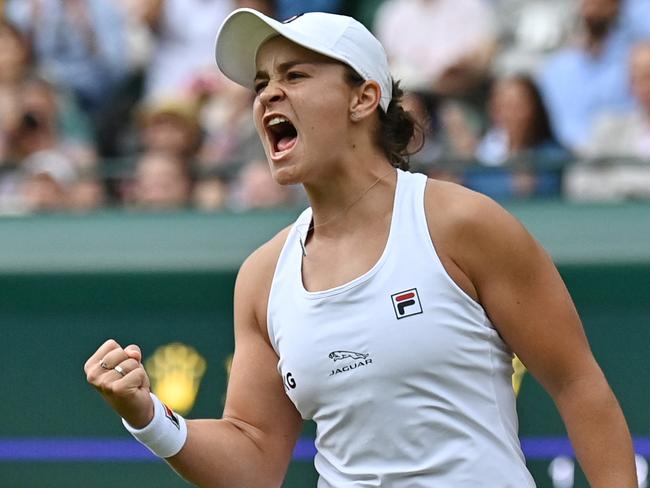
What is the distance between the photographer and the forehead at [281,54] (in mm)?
2840

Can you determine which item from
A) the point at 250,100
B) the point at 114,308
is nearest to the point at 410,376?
the point at 114,308

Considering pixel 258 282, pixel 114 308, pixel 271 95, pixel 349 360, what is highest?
pixel 271 95

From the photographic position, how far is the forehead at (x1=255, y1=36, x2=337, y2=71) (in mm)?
2840

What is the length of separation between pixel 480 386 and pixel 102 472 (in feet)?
8.21

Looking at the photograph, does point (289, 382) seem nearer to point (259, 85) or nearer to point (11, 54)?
point (259, 85)

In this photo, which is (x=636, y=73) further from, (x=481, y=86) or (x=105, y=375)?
(x=105, y=375)

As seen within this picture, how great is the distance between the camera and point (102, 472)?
190 inches

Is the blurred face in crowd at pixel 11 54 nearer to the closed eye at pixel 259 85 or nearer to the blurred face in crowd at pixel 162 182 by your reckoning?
the blurred face in crowd at pixel 162 182

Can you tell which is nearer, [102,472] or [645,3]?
[102,472]

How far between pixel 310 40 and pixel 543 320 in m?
0.79

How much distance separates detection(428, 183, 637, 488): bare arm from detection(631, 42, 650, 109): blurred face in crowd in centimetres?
287

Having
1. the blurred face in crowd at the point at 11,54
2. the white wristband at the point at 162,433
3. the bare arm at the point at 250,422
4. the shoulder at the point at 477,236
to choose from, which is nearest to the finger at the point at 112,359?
the white wristband at the point at 162,433

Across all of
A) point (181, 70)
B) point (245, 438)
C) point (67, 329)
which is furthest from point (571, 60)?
point (245, 438)

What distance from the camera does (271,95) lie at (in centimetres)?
283
